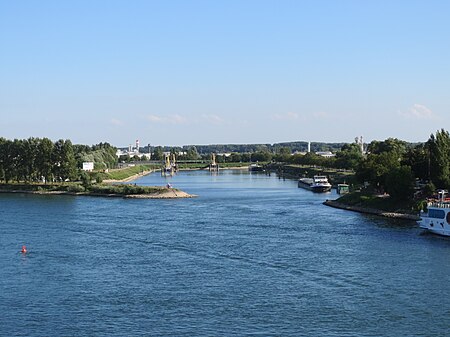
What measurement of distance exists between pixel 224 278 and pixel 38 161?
47.8m

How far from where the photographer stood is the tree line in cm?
6581

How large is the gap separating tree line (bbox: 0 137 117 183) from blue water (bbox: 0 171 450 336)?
27490 millimetres

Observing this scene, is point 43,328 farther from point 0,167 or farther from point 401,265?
point 0,167

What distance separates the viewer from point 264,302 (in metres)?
19.2

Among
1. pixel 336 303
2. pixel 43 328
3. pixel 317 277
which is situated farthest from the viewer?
pixel 317 277

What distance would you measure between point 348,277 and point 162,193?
125 feet

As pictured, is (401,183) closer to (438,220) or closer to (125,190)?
(438,220)

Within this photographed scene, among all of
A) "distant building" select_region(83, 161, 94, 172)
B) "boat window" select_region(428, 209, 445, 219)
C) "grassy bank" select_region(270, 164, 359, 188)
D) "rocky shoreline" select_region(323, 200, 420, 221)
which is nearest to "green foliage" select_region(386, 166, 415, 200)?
"rocky shoreline" select_region(323, 200, 420, 221)

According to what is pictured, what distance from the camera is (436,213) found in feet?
103

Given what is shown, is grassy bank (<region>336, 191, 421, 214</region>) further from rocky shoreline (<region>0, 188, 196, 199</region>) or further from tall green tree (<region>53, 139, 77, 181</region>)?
tall green tree (<region>53, 139, 77, 181</region>)

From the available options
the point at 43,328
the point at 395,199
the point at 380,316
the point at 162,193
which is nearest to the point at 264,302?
the point at 380,316

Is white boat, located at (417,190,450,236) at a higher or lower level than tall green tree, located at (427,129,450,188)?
lower

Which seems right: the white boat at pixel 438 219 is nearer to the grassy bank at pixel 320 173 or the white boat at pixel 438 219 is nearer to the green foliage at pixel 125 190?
the grassy bank at pixel 320 173

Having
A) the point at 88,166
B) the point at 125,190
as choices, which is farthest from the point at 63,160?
the point at 88,166
